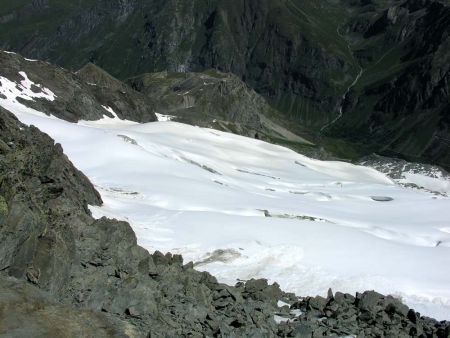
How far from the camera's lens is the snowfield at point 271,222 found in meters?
26.2

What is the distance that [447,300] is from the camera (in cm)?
2475

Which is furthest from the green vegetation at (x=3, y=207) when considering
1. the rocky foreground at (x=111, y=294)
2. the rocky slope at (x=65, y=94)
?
the rocky slope at (x=65, y=94)

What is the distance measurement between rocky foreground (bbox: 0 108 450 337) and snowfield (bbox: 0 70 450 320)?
4.93 m

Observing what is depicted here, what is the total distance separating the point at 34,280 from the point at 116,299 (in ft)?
7.05

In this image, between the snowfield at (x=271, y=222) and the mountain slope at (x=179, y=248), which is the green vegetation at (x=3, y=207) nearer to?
the mountain slope at (x=179, y=248)

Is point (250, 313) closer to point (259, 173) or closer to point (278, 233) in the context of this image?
point (278, 233)

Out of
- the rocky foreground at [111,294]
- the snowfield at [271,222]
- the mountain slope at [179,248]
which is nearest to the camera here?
the rocky foreground at [111,294]

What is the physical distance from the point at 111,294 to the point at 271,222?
18.9 metres

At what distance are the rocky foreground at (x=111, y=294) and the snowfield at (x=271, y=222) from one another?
493 cm

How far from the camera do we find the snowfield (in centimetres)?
2625

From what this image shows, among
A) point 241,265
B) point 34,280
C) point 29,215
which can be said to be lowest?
point 241,265

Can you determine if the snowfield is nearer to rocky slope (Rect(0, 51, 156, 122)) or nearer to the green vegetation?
the green vegetation

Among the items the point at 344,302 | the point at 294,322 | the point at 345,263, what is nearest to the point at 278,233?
the point at 345,263

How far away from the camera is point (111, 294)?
1491 cm
